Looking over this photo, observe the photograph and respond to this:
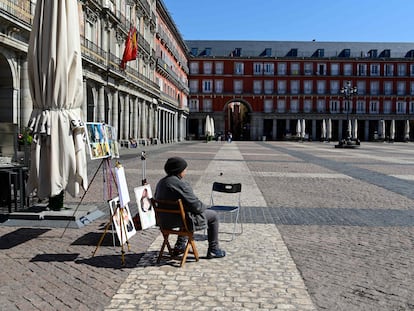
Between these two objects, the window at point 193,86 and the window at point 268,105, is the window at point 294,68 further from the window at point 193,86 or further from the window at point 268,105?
the window at point 193,86

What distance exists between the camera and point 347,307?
420 centimetres

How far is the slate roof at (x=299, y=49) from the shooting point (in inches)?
3108

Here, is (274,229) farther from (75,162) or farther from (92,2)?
(92,2)

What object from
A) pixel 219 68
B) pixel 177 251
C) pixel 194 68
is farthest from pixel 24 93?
pixel 219 68

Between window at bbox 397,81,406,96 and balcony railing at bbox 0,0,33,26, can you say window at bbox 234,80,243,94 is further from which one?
balcony railing at bbox 0,0,33,26

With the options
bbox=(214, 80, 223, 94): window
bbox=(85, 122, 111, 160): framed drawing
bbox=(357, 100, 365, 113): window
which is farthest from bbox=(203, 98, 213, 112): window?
bbox=(85, 122, 111, 160): framed drawing

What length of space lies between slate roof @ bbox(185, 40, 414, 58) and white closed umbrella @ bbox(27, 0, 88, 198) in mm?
73075

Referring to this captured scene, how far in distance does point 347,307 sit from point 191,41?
81960mm

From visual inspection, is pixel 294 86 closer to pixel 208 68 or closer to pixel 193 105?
pixel 208 68

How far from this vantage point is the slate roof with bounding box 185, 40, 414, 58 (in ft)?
259

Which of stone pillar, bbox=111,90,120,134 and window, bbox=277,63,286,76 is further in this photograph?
window, bbox=277,63,286,76

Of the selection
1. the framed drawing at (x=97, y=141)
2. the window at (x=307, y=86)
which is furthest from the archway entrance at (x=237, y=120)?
the framed drawing at (x=97, y=141)

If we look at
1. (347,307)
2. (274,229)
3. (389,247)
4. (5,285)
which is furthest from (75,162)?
(389,247)

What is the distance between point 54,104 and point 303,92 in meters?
72.2
